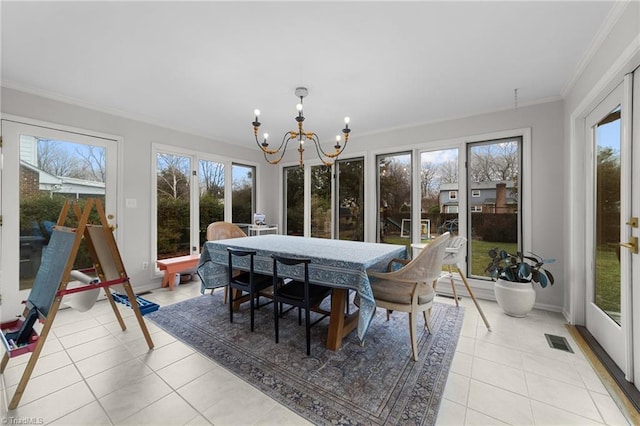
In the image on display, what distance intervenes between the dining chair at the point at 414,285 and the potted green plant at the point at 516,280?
1.25 metres

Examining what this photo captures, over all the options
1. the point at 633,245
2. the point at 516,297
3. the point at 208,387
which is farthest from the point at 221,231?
the point at 633,245

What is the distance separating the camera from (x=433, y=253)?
199 cm

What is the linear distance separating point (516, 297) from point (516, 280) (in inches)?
7.5

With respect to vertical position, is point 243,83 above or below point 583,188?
above

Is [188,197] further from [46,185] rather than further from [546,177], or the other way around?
[546,177]

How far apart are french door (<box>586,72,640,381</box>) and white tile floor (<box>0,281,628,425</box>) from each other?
0.98 ft

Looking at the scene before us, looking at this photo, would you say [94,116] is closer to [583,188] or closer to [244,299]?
[244,299]

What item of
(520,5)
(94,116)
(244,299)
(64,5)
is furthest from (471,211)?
(94,116)

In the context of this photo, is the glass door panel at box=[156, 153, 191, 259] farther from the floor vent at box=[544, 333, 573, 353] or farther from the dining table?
the floor vent at box=[544, 333, 573, 353]

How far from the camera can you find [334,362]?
2.04 m

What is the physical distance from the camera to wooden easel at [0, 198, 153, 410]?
163 centimetres

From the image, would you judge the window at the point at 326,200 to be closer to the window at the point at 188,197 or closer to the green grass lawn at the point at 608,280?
the window at the point at 188,197

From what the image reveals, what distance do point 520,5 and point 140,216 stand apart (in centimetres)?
458

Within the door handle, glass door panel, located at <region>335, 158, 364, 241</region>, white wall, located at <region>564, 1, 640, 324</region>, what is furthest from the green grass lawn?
glass door panel, located at <region>335, 158, 364, 241</region>
